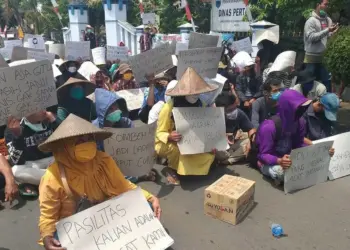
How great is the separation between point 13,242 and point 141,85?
12.7 feet

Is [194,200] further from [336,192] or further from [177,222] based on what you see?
[336,192]

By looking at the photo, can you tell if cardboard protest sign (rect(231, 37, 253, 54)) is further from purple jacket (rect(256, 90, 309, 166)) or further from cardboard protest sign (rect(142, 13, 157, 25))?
cardboard protest sign (rect(142, 13, 157, 25))

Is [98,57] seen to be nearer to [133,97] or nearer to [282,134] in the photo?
[133,97]

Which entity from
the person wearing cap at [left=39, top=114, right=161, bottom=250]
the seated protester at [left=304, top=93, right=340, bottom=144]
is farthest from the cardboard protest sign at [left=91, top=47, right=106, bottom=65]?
the person wearing cap at [left=39, top=114, right=161, bottom=250]

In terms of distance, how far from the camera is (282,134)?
3.96m

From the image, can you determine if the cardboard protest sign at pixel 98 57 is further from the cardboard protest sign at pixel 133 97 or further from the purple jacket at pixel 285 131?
the purple jacket at pixel 285 131

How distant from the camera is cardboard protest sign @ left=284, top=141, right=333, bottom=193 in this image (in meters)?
3.84

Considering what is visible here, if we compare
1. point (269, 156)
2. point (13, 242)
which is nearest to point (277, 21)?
point (269, 156)

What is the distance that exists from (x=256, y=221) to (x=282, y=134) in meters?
1.02

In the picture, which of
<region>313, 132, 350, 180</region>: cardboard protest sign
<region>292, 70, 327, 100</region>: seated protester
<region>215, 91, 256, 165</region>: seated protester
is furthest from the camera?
<region>292, 70, 327, 100</region>: seated protester

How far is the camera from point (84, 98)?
179 inches

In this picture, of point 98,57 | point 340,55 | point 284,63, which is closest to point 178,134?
point 340,55

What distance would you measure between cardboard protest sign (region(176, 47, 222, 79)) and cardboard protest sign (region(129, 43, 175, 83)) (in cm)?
83

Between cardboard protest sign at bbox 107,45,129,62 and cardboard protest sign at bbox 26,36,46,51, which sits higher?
cardboard protest sign at bbox 26,36,46,51
